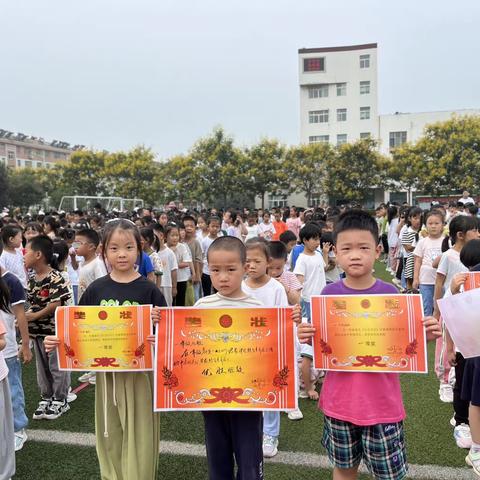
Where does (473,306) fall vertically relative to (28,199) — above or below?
below

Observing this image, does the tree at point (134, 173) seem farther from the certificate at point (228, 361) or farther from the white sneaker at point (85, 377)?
the certificate at point (228, 361)

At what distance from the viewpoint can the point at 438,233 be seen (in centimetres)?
560

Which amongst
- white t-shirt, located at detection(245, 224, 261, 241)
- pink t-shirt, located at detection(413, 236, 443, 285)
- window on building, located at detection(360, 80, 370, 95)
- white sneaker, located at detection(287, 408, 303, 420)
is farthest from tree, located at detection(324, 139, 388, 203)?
white sneaker, located at detection(287, 408, 303, 420)

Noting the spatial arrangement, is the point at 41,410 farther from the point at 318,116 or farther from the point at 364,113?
the point at 318,116

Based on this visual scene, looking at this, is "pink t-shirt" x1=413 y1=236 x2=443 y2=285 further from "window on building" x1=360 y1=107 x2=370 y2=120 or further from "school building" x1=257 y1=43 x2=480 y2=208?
"window on building" x1=360 y1=107 x2=370 y2=120

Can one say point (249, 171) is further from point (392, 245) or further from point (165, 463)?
point (165, 463)

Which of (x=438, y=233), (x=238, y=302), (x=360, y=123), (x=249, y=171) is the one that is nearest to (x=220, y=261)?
(x=238, y=302)

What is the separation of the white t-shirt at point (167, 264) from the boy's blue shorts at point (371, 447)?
4.10 m

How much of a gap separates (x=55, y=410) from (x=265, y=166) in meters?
31.1

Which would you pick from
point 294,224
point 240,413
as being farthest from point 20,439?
point 294,224

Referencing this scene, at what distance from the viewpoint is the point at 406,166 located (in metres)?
33.4

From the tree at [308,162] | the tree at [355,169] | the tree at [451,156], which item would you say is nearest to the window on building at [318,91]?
the tree at [308,162]

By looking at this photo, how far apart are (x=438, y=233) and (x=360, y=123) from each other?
42826 millimetres

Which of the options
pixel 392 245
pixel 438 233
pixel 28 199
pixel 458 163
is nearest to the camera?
pixel 438 233
